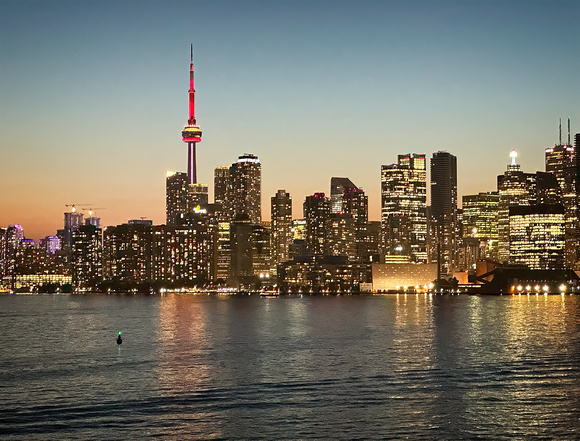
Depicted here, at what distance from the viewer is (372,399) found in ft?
177

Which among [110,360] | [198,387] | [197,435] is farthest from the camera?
[110,360]

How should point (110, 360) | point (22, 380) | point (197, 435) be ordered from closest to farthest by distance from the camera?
point (197, 435) → point (22, 380) → point (110, 360)

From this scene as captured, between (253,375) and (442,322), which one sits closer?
(253,375)

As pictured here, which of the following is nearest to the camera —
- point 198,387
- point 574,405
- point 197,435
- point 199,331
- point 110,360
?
point 197,435

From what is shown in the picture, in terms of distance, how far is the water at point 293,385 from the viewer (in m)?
45.7

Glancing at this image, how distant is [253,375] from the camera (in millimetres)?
65250

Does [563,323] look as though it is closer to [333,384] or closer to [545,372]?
[545,372]

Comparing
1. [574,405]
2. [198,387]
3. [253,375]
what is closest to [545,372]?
[574,405]

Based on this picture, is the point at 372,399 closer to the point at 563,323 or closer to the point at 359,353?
the point at 359,353

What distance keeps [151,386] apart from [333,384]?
13.0 m

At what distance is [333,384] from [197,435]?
18147 mm

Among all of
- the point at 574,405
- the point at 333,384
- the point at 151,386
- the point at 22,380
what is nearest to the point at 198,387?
the point at 151,386

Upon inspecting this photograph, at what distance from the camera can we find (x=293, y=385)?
5969 cm

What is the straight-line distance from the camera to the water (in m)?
45.7
